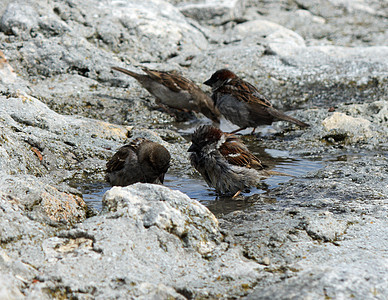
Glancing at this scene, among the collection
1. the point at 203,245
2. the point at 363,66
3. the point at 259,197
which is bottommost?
the point at 259,197

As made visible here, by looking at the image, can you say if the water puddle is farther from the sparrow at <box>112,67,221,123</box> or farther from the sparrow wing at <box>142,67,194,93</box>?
the sparrow wing at <box>142,67,194,93</box>

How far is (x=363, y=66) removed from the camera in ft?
30.6

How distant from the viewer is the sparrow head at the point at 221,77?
7.99m

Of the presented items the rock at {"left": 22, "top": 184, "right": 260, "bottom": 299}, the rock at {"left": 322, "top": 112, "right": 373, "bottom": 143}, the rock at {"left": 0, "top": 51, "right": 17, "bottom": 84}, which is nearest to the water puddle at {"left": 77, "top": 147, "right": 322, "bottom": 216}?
the rock at {"left": 322, "top": 112, "right": 373, "bottom": 143}

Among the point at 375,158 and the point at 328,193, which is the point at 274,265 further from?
the point at 375,158

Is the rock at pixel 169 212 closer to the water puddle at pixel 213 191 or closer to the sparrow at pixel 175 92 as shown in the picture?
the water puddle at pixel 213 191

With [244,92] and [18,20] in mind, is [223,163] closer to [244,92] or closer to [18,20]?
[244,92]

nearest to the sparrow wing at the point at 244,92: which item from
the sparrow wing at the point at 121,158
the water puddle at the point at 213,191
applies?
the water puddle at the point at 213,191

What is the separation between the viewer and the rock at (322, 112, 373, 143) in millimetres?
6555

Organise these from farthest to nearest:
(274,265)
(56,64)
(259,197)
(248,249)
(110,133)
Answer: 1. (56,64)
2. (110,133)
3. (259,197)
4. (248,249)
5. (274,265)

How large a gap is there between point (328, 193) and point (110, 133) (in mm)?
2807

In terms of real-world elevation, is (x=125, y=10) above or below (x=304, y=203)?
above

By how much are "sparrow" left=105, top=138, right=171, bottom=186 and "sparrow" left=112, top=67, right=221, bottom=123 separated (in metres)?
3.36


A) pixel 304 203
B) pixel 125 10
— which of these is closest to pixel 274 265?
pixel 304 203
